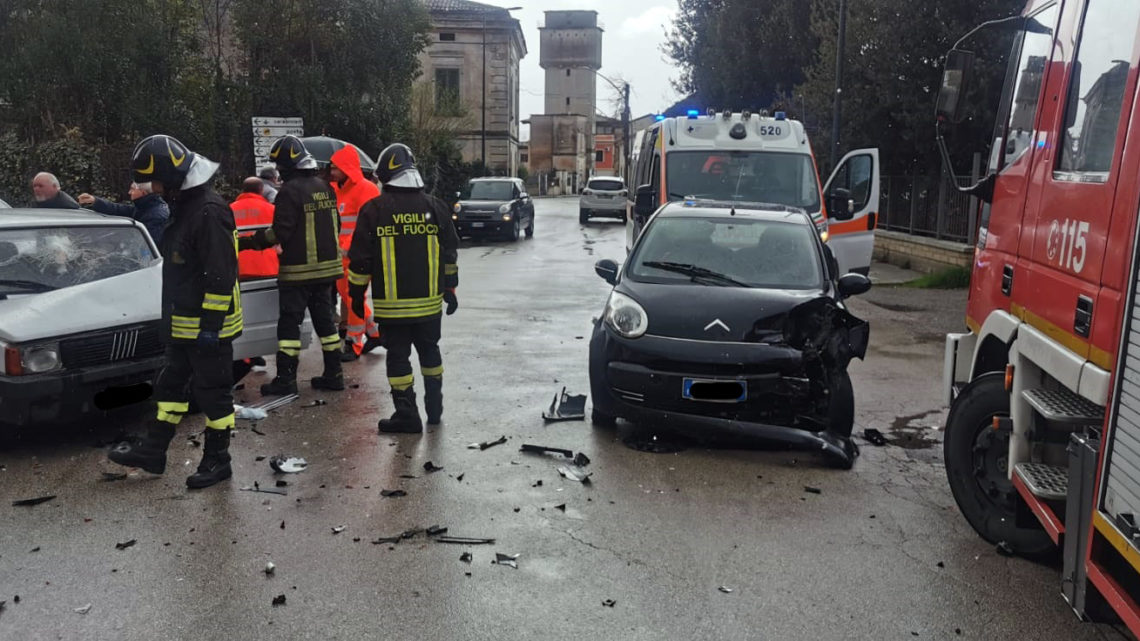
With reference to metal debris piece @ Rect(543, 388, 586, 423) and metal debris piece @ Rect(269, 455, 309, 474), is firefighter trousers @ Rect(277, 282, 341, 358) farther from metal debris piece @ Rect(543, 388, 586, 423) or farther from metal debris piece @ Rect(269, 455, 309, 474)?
metal debris piece @ Rect(543, 388, 586, 423)

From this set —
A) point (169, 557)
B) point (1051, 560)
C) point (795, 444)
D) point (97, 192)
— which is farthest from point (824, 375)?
point (97, 192)

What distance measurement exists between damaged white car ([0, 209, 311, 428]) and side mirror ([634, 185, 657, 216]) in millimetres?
6278

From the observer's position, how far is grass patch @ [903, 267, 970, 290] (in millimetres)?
15812

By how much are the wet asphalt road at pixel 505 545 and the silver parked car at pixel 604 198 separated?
86.3 feet

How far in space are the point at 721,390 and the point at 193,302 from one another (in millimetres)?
3104

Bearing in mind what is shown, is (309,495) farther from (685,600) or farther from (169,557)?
Result: (685,600)

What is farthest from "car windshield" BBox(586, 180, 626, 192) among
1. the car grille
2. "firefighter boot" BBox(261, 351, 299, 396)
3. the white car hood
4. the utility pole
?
the car grille

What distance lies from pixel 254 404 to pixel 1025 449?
17.7 ft

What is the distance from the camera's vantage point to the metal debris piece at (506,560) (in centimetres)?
438

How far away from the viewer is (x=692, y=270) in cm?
690

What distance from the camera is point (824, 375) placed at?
6129 millimetres

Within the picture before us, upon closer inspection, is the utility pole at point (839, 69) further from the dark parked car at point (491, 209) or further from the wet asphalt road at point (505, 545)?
the wet asphalt road at point (505, 545)

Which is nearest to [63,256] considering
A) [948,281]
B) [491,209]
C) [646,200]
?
[646,200]

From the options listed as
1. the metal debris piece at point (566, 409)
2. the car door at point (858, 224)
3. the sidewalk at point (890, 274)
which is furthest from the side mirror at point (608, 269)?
the sidewalk at point (890, 274)
